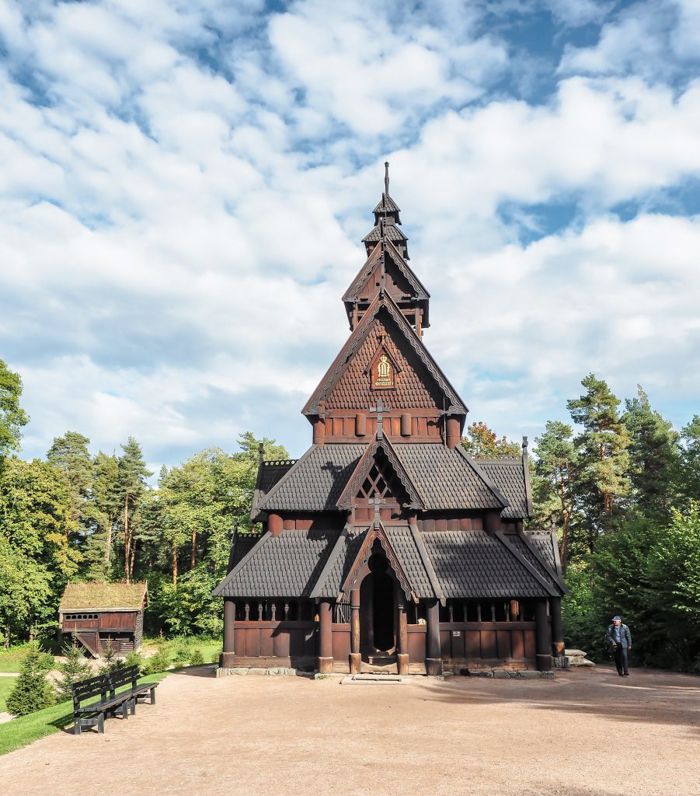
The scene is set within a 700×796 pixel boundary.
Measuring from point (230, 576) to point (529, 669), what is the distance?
33.5ft

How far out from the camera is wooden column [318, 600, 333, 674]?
63.3 ft

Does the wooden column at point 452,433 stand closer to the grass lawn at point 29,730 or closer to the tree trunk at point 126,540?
the grass lawn at point 29,730

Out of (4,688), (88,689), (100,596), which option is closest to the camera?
(88,689)

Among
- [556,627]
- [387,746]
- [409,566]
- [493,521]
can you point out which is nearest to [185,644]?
[409,566]

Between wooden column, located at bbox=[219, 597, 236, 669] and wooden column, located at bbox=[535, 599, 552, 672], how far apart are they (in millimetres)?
10040

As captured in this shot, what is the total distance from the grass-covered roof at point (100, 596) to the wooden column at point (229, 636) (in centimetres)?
2577

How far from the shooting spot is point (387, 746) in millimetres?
10438

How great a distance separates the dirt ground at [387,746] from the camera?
331 inches

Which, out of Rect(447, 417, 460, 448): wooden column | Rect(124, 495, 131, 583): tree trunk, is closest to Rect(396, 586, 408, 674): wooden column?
Rect(447, 417, 460, 448): wooden column

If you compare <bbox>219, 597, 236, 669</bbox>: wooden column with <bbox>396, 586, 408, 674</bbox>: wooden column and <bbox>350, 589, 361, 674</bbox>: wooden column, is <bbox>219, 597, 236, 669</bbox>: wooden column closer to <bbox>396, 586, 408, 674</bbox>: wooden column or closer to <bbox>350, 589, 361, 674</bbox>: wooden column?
<bbox>350, 589, 361, 674</bbox>: wooden column

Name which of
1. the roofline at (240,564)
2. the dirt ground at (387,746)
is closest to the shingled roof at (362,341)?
the roofline at (240,564)

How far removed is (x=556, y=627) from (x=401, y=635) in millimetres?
5530

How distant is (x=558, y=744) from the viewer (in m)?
10.3

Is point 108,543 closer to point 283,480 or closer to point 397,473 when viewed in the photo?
point 283,480
